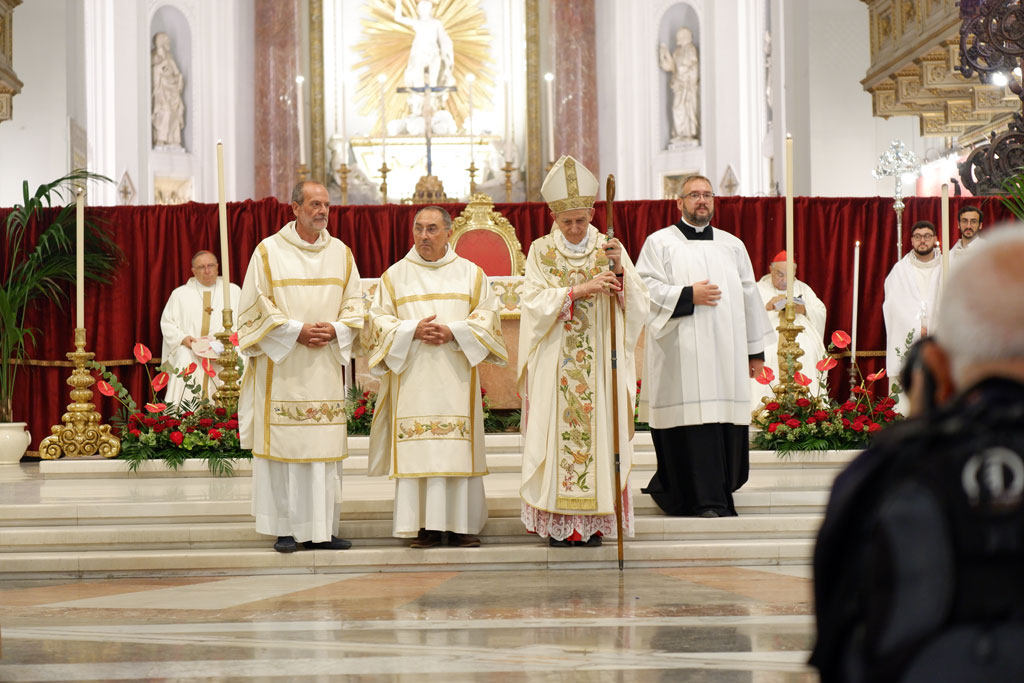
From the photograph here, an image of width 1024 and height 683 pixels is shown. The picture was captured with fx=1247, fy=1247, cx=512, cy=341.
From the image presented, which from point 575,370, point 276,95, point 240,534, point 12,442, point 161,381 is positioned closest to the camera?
point 575,370

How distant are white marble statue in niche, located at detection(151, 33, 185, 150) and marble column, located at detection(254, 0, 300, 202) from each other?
1.30 meters

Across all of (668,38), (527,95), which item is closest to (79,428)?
(527,95)

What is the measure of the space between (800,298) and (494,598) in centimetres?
483

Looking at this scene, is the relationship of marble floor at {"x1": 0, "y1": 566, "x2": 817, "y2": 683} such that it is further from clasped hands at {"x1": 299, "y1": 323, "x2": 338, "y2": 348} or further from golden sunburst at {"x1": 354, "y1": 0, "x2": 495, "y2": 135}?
golden sunburst at {"x1": 354, "y1": 0, "x2": 495, "y2": 135}

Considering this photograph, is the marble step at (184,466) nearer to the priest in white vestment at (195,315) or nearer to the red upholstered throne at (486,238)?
the priest in white vestment at (195,315)

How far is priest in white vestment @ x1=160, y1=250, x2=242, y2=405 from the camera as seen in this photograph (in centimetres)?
980

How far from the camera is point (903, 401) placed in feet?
29.0

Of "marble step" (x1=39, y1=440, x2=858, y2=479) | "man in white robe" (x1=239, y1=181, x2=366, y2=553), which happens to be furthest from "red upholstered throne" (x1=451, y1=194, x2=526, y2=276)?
"man in white robe" (x1=239, y1=181, x2=366, y2=553)

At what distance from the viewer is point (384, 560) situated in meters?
6.36

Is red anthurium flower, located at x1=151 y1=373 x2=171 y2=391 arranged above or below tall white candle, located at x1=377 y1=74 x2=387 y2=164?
below

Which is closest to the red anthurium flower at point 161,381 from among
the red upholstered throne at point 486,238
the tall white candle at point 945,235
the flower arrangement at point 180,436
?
the flower arrangement at point 180,436

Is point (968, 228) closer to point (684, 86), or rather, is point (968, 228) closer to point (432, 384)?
point (432, 384)

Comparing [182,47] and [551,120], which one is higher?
[182,47]

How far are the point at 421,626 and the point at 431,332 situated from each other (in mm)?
1929
